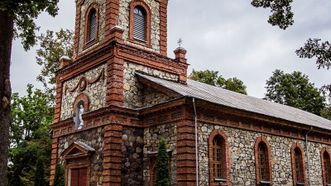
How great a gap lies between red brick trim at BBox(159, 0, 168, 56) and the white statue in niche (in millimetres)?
5216

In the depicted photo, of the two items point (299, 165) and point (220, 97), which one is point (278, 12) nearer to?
A: point (220, 97)

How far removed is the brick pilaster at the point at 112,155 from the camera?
61.9 feet

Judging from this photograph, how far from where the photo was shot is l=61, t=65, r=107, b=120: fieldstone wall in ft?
68.7

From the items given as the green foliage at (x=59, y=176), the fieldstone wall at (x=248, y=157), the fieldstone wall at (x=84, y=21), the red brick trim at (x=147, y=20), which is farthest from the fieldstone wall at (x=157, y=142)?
the fieldstone wall at (x=84, y=21)

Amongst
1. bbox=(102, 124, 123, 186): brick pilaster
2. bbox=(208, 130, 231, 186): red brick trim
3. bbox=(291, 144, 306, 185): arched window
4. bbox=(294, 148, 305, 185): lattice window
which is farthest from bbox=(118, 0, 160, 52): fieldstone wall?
bbox=(294, 148, 305, 185): lattice window

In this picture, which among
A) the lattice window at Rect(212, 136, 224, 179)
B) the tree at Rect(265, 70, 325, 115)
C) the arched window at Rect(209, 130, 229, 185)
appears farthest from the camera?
the tree at Rect(265, 70, 325, 115)

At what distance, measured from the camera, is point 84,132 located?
21.4 metres

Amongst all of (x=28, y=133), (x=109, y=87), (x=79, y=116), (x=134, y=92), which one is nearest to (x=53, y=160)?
(x=79, y=116)

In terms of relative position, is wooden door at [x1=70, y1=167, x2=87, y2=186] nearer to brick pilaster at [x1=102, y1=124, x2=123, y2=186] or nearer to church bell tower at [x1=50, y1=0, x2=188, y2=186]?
church bell tower at [x1=50, y1=0, x2=188, y2=186]

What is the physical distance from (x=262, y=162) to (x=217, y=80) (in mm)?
24246

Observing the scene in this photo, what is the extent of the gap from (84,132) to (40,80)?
1551 centimetres

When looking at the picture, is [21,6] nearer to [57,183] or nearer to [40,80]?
[57,183]

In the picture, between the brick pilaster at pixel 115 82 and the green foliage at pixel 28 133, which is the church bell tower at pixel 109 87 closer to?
the brick pilaster at pixel 115 82

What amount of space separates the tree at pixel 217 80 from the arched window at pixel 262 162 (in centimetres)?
2299
